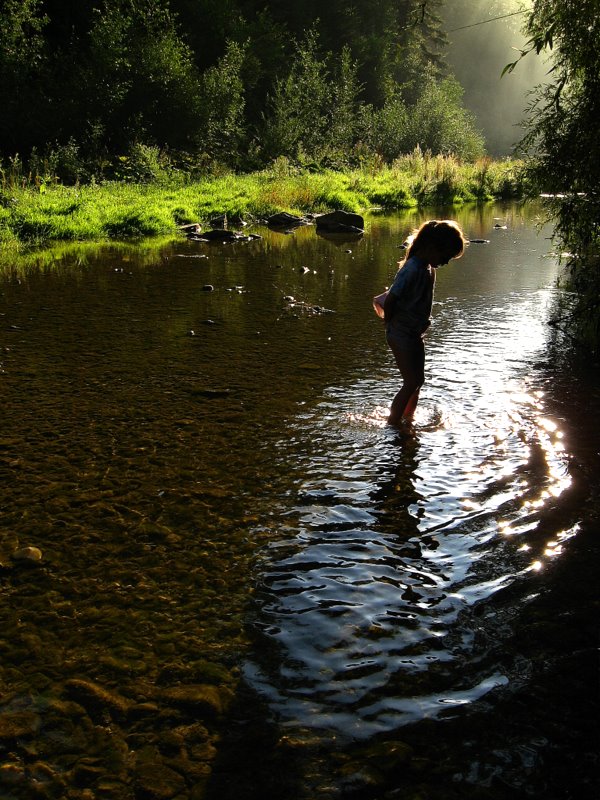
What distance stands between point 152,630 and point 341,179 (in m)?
30.4

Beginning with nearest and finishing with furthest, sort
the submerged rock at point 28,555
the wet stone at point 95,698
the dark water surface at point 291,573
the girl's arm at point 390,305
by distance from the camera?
the dark water surface at point 291,573
the wet stone at point 95,698
the submerged rock at point 28,555
the girl's arm at point 390,305

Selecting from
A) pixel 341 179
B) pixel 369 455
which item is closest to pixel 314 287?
pixel 369 455

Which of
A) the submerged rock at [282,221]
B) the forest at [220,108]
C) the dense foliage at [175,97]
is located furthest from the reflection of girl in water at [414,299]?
the submerged rock at [282,221]

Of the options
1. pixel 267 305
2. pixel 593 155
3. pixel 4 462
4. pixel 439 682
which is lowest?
pixel 439 682

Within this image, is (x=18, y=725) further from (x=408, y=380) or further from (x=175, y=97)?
(x=175, y=97)

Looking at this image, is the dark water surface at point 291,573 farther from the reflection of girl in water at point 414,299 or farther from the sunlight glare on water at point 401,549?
the reflection of girl in water at point 414,299

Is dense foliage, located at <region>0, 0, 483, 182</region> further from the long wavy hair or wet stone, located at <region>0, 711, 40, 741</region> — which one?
wet stone, located at <region>0, 711, 40, 741</region>

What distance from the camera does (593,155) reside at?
8211 mm

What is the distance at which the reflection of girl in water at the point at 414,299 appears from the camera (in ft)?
18.7

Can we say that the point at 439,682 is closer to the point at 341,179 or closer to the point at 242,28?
the point at 341,179

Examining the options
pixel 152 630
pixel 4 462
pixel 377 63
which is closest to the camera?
pixel 152 630

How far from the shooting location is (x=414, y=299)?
19.4ft

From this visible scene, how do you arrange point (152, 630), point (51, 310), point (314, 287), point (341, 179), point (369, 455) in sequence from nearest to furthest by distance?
point (152, 630) → point (369, 455) → point (51, 310) → point (314, 287) → point (341, 179)

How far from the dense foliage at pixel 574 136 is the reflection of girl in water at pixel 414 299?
3432mm
